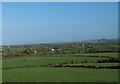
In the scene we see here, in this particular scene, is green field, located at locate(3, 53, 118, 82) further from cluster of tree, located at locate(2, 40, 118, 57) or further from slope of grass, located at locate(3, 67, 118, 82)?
cluster of tree, located at locate(2, 40, 118, 57)

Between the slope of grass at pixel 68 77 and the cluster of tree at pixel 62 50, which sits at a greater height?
the cluster of tree at pixel 62 50

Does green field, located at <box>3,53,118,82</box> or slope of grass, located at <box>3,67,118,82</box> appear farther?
green field, located at <box>3,53,118,82</box>

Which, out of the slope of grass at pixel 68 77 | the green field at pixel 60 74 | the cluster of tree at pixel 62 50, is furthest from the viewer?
the cluster of tree at pixel 62 50

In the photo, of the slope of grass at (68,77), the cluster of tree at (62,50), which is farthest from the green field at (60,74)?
the cluster of tree at (62,50)

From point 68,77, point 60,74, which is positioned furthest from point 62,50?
point 68,77

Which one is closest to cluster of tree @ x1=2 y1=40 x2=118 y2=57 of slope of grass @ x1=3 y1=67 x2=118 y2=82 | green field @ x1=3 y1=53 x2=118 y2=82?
green field @ x1=3 y1=53 x2=118 y2=82

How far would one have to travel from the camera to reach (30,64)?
4031cm

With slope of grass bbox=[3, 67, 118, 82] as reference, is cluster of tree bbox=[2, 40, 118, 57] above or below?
above

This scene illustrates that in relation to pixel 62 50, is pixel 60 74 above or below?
below

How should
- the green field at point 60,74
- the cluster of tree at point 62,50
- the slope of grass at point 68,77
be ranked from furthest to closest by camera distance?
the cluster of tree at point 62,50 < the green field at point 60,74 < the slope of grass at point 68,77

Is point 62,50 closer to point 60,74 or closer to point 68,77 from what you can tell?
point 60,74

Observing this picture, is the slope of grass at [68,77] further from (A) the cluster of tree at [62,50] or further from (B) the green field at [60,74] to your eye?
(A) the cluster of tree at [62,50]

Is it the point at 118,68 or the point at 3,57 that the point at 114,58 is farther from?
the point at 3,57

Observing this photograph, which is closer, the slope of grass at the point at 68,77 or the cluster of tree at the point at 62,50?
the slope of grass at the point at 68,77
